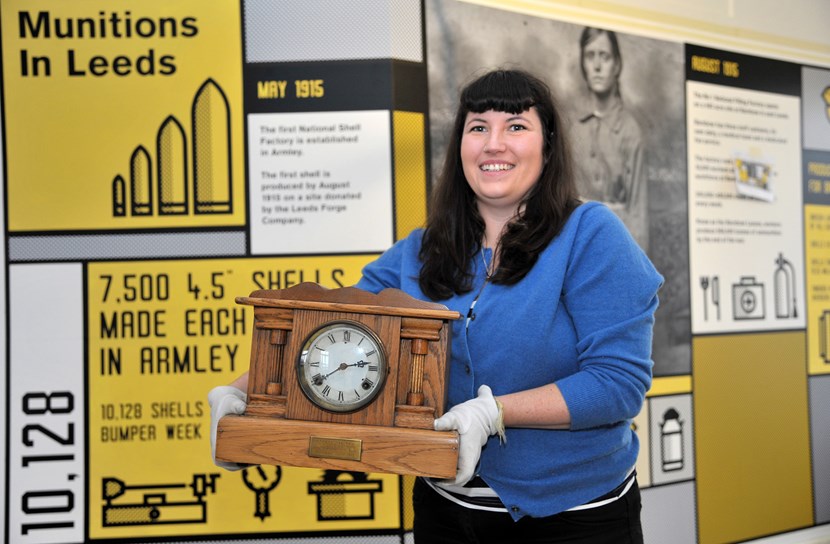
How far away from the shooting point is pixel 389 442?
43.9 inches

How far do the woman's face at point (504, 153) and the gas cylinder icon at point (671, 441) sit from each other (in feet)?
6.06

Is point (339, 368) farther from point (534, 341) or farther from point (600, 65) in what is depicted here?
point (600, 65)

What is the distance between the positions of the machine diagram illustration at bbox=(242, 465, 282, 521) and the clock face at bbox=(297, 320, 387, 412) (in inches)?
50.8

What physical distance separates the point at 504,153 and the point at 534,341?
0.35 m

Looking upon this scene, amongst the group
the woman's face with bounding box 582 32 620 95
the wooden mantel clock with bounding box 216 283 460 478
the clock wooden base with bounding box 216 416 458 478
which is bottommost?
the clock wooden base with bounding box 216 416 458 478

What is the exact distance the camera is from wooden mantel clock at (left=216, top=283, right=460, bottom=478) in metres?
1.13

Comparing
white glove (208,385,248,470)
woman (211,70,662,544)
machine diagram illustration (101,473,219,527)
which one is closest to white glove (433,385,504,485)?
woman (211,70,662,544)

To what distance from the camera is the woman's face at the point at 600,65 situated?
273 cm

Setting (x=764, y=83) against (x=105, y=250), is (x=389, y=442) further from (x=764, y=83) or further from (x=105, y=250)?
(x=764, y=83)

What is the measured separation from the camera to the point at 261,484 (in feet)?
7.71

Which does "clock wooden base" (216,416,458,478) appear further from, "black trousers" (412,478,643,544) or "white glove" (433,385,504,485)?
"black trousers" (412,478,643,544)

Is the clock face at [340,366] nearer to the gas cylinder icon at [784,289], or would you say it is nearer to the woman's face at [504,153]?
the woman's face at [504,153]

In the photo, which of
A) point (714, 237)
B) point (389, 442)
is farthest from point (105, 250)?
point (714, 237)

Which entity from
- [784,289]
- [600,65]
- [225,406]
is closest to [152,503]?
[225,406]
